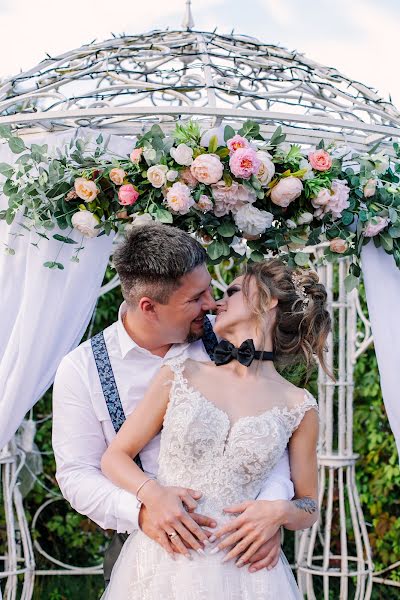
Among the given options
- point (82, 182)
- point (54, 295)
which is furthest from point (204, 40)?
point (54, 295)

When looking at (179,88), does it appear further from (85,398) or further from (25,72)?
→ (85,398)

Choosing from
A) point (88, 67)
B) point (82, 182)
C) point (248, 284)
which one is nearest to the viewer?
point (248, 284)

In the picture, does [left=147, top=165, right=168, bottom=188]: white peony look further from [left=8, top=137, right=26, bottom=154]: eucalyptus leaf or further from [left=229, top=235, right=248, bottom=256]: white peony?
[left=8, top=137, right=26, bottom=154]: eucalyptus leaf

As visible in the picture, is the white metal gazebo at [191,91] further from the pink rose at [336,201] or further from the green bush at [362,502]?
the green bush at [362,502]

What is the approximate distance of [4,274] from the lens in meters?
3.31

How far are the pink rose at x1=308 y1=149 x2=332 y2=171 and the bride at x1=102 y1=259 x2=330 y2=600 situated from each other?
→ 1.30 feet

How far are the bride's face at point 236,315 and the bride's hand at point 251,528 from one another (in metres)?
0.54

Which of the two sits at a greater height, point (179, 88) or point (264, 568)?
point (179, 88)

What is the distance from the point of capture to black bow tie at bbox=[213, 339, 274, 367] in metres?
2.73

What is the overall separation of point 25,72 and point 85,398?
1.54 metres

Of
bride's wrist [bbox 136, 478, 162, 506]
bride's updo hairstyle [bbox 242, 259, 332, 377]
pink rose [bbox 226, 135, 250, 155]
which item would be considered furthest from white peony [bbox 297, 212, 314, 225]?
bride's wrist [bbox 136, 478, 162, 506]

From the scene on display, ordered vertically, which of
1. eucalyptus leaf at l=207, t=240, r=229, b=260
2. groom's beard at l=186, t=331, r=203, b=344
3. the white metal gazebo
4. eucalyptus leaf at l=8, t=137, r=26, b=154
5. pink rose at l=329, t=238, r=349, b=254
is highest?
the white metal gazebo

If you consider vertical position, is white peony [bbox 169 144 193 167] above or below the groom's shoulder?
above

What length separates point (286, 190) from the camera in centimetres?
297
